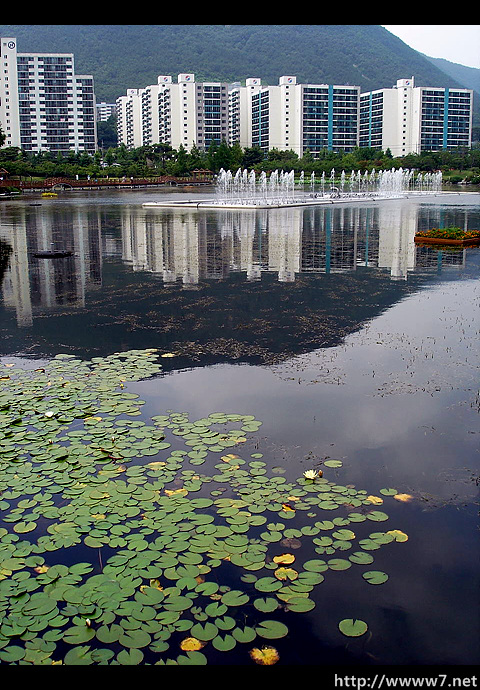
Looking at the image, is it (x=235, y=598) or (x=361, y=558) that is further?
(x=361, y=558)

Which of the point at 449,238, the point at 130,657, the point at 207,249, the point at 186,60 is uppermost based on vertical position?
the point at 186,60

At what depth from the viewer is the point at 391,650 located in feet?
9.93

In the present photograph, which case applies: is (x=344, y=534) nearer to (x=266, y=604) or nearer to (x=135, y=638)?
(x=266, y=604)

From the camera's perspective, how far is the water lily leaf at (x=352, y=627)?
3.14 metres

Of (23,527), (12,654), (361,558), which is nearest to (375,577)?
(361,558)

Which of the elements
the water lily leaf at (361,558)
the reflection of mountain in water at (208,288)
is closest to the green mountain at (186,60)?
the reflection of mountain in water at (208,288)

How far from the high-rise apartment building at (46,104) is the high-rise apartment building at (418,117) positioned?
51057mm

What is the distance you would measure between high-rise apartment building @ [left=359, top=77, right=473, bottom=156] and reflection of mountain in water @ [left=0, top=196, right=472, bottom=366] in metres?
108

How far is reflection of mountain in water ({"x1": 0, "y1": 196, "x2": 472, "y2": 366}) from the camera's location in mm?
8266

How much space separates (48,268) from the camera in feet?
47.2

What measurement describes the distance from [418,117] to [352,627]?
12855 cm

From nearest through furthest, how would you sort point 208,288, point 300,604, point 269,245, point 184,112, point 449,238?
point 300,604 → point 208,288 → point 449,238 → point 269,245 → point 184,112

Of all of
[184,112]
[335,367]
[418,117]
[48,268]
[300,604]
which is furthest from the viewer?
[418,117]

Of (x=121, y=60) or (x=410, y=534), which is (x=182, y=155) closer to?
(x=410, y=534)
